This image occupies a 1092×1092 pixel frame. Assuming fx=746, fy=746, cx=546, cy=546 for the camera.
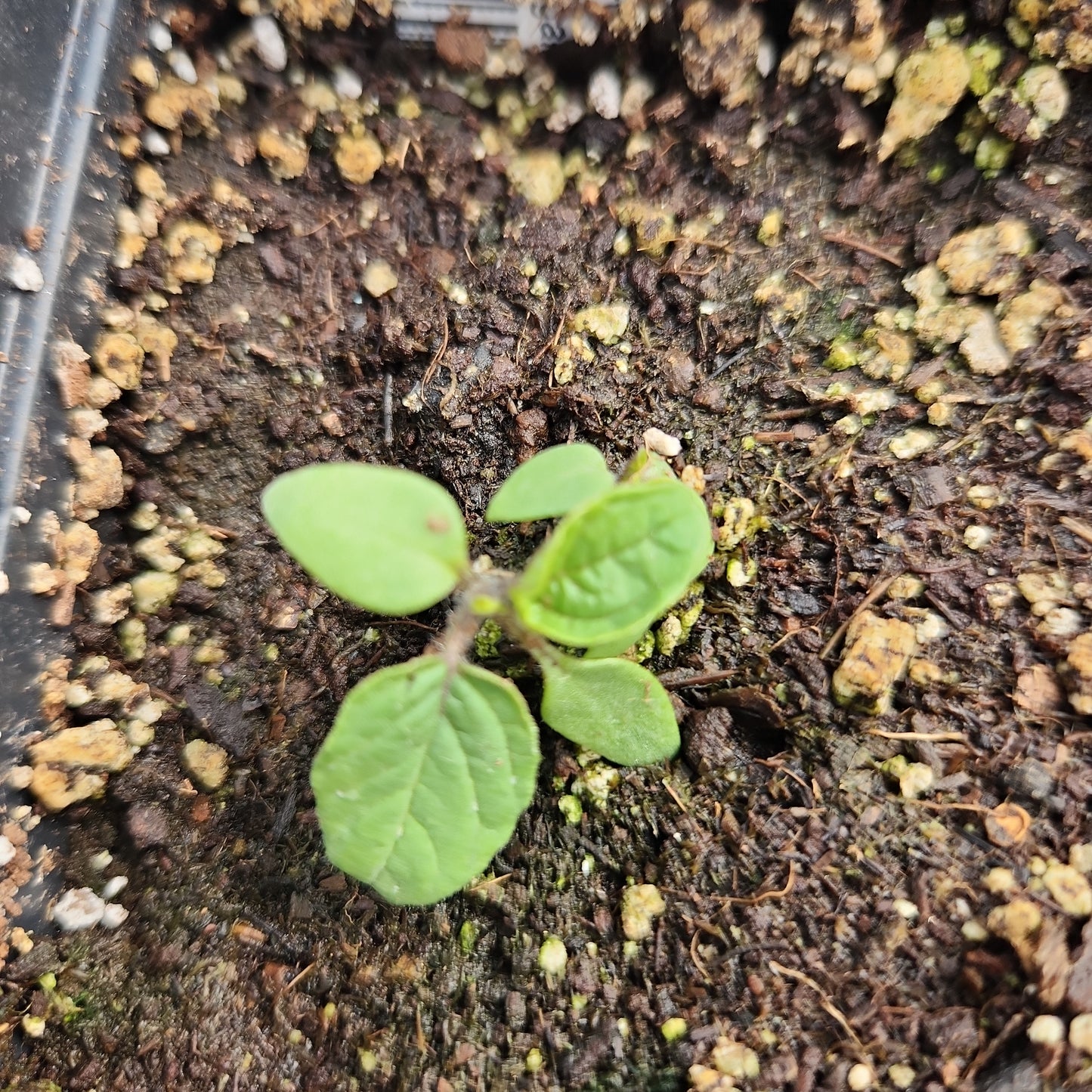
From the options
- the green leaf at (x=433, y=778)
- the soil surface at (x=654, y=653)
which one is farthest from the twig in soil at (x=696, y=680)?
the green leaf at (x=433, y=778)

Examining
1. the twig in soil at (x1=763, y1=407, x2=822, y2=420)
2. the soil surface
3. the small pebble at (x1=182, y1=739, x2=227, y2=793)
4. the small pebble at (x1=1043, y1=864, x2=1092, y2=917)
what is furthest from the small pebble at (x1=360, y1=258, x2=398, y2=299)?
the small pebble at (x1=1043, y1=864, x2=1092, y2=917)

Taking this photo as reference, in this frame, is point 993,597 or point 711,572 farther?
point 711,572

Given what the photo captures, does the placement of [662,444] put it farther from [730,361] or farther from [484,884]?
[484,884]

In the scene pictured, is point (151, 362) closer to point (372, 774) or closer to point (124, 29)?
point (124, 29)

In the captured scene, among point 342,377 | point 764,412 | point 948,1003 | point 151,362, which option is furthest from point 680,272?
point 948,1003

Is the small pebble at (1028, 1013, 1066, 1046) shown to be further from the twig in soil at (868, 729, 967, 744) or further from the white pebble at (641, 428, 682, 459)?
the white pebble at (641, 428, 682, 459)

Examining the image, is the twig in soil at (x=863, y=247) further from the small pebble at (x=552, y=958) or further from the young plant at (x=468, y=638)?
the small pebble at (x=552, y=958)
